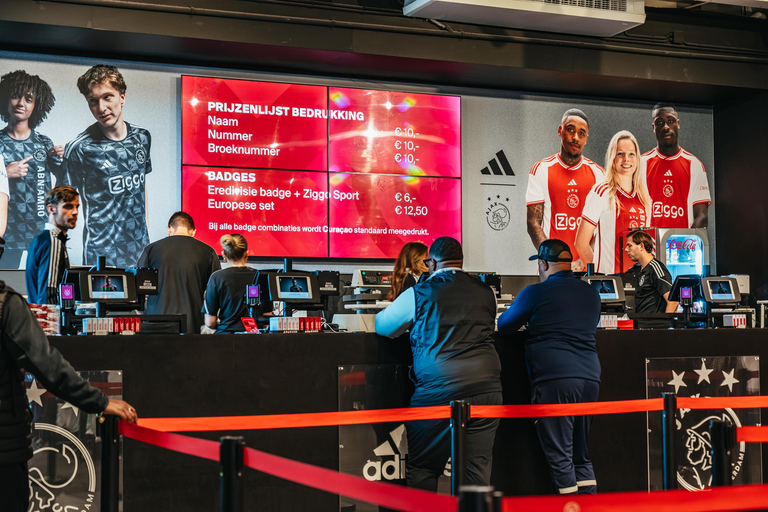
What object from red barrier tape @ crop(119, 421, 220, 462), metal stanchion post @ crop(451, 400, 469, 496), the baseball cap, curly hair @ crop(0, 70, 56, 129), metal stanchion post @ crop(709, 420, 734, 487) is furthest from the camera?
curly hair @ crop(0, 70, 56, 129)

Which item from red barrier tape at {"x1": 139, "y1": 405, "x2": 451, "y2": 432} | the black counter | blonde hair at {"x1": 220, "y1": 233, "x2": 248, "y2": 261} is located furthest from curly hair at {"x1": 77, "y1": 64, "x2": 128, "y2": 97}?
red barrier tape at {"x1": 139, "y1": 405, "x2": 451, "y2": 432}

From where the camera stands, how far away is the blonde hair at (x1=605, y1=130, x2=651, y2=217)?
31.0 feet

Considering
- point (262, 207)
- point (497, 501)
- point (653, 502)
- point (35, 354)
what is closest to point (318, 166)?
point (262, 207)

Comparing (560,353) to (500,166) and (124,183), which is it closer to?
(124,183)

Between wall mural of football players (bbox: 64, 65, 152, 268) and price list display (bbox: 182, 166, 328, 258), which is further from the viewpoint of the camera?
price list display (bbox: 182, 166, 328, 258)

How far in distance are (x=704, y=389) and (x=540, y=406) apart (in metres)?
1.48

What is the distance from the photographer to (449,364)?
386cm

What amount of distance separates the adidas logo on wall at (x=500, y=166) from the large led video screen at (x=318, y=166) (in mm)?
A: 448

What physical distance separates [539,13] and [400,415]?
506cm

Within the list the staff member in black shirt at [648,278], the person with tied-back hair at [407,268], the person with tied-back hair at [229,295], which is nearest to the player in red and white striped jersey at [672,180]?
the staff member in black shirt at [648,278]

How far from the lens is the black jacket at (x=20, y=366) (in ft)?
8.27

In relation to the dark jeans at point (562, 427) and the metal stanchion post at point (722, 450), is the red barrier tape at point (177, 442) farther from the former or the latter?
the dark jeans at point (562, 427)

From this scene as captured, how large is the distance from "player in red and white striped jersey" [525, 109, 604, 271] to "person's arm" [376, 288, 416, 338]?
5.29m

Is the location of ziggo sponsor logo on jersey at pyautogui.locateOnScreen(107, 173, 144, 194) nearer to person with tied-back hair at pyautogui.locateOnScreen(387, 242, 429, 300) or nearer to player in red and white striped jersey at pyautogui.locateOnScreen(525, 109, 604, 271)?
person with tied-back hair at pyautogui.locateOnScreen(387, 242, 429, 300)
